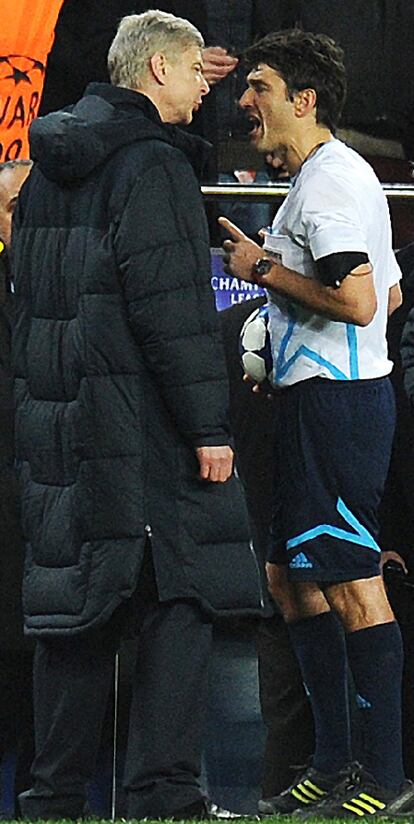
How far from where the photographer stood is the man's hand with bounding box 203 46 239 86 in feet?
19.0

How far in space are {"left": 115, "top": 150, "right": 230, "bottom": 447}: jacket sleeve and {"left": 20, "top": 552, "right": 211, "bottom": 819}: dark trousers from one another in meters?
0.38

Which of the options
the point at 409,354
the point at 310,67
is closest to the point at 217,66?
the point at 409,354

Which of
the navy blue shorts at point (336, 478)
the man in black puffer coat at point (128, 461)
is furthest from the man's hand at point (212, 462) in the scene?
the navy blue shorts at point (336, 478)

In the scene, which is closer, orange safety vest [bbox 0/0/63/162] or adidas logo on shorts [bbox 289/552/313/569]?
adidas logo on shorts [bbox 289/552/313/569]

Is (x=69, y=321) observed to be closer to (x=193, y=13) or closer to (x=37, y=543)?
(x=37, y=543)

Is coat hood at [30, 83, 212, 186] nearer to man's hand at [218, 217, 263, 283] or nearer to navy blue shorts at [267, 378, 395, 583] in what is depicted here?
man's hand at [218, 217, 263, 283]

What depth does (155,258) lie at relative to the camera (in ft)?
13.2

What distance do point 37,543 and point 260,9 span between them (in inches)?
105

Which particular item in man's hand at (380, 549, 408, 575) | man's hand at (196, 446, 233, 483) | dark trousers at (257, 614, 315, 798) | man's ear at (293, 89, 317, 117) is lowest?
dark trousers at (257, 614, 315, 798)

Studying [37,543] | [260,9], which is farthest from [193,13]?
[37,543]

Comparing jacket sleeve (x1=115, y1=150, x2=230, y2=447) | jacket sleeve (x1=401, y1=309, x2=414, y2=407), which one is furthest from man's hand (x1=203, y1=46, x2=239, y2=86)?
jacket sleeve (x1=115, y1=150, x2=230, y2=447)

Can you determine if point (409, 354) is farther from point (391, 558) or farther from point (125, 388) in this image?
point (125, 388)

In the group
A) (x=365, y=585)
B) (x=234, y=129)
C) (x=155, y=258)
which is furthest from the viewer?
(x=234, y=129)

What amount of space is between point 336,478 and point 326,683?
0.50 metres
